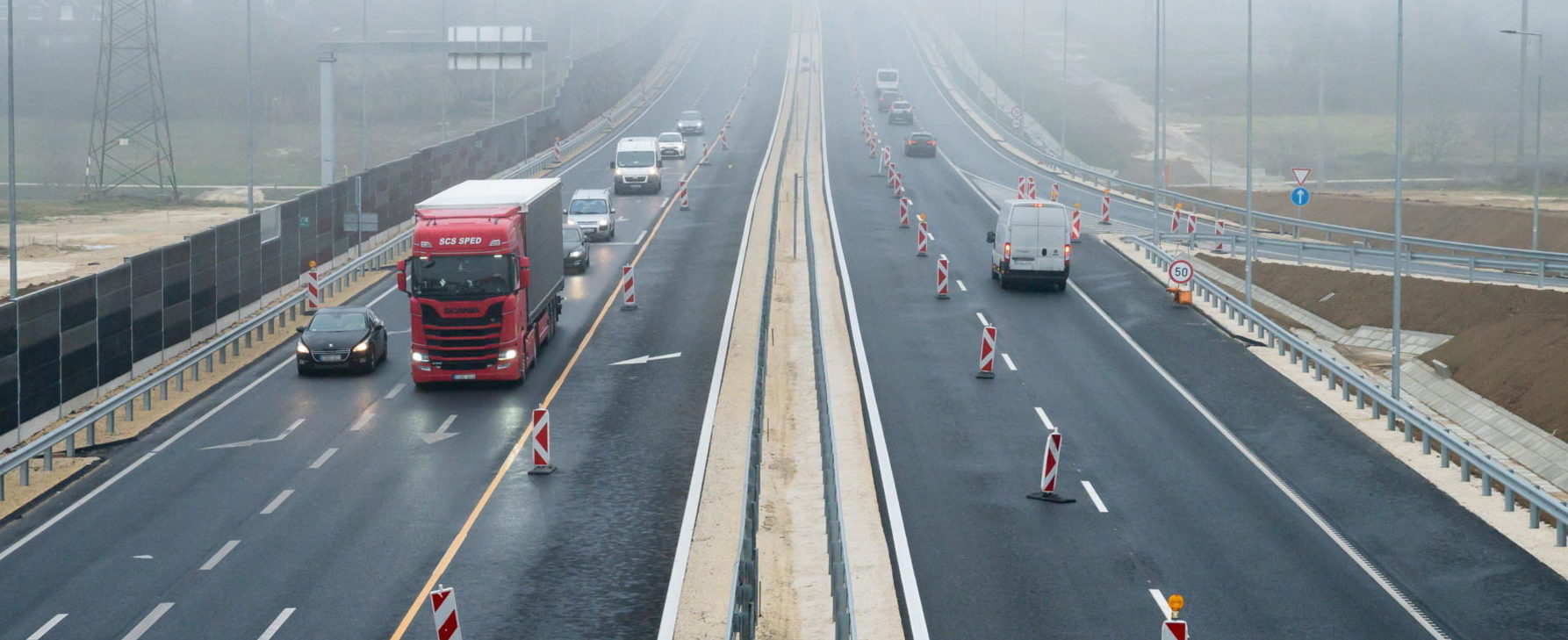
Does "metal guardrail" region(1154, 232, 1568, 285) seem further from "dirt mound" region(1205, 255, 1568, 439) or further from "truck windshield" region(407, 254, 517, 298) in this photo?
"truck windshield" region(407, 254, 517, 298)

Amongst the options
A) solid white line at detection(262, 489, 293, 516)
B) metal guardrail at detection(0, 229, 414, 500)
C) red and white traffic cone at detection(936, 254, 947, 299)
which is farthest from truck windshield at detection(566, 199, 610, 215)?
solid white line at detection(262, 489, 293, 516)

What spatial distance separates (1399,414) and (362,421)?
61.5ft

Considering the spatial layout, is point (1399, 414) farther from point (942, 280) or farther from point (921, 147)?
point (921, 147)

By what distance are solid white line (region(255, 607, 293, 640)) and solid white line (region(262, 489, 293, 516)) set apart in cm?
474

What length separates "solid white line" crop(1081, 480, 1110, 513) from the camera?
23.1 meters

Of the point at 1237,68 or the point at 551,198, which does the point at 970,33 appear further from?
the point at 551,198

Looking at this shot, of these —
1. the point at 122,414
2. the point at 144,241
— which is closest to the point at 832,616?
the point at 122,414

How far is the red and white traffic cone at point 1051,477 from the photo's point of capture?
23.3 metres

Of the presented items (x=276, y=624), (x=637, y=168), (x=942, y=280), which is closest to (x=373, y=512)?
(x=276, y=624)

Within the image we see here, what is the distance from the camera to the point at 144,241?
209 feet

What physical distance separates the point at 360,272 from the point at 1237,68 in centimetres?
10960

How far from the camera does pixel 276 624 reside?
1794 cm

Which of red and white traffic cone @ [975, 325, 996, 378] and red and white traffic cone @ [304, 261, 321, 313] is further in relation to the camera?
red and white traffic cone @ [304, 261, 321, 313]

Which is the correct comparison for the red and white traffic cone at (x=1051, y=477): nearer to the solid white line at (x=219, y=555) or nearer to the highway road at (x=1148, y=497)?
the highway road at (x=1148, y=497)
